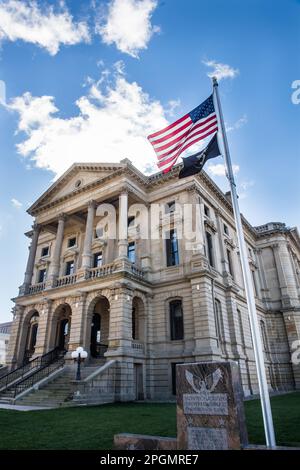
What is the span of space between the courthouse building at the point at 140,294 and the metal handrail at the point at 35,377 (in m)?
1.29

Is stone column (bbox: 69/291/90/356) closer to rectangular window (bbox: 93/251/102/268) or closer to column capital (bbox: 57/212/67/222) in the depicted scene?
rectangular window (bbox: 93/251/102/268)

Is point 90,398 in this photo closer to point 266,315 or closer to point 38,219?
point 38,219

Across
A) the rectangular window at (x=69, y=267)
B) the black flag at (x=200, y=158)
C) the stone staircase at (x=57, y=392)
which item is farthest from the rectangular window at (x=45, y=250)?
the black flag at (x=200, y=158)

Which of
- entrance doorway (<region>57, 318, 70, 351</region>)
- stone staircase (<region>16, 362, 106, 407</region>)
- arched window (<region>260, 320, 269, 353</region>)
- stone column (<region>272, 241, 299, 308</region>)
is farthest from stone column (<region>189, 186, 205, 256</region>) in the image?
stone column (<region>272, 241, 299, 308</region>)

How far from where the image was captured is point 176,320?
898 inches

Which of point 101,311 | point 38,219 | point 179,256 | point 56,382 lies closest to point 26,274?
point 38,219

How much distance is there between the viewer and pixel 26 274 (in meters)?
28.8

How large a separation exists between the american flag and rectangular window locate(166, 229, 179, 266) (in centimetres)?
1392

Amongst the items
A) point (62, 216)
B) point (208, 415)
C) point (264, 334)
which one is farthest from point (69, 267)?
point (208, 415)

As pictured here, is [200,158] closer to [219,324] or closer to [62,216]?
[219,324]

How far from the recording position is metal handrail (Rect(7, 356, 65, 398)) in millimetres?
18694

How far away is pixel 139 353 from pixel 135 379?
167cm

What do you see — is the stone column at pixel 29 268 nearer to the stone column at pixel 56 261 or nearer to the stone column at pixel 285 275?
the stone column at pixel 56 261

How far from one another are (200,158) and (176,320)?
51.4ft
